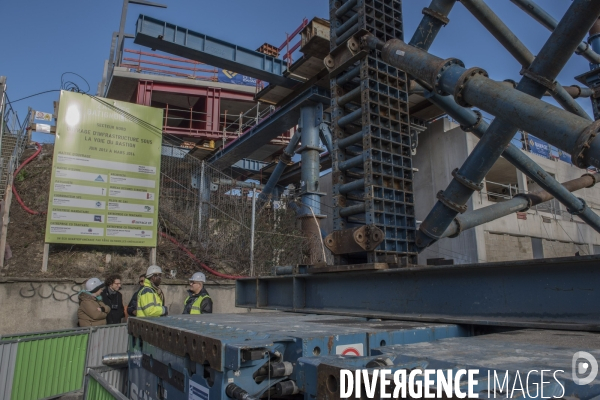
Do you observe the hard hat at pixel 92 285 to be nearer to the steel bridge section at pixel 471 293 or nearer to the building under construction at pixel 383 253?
the building under construction at pixel 383 253

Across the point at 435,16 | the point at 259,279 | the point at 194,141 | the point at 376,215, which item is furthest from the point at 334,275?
the point at 194,141

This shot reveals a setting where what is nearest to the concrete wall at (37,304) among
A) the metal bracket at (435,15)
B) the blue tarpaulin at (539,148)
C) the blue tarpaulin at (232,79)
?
the metal bracket at (435,15)

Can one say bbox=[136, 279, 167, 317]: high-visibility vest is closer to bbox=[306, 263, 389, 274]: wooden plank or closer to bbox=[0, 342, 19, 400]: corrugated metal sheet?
bbox=[0, 342, 19, 400]: corrugated metal sheet

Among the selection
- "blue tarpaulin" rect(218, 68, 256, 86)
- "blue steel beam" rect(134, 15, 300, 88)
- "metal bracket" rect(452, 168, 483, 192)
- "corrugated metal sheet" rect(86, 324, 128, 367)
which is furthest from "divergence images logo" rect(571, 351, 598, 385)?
→ "blue tarpaulin" rect(218, 68, 256, 86)

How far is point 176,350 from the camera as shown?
3.12 m

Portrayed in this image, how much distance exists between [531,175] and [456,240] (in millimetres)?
9659

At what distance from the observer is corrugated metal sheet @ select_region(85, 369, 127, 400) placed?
9.86 ft

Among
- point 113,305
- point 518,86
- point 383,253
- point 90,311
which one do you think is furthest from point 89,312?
point 518,86

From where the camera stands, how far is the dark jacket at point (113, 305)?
24.9 ft

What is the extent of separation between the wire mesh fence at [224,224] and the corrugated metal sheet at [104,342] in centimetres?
429

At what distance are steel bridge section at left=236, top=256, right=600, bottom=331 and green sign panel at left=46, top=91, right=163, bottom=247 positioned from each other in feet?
17.5

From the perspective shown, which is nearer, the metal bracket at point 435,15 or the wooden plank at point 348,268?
the wooden plank at point 348,268

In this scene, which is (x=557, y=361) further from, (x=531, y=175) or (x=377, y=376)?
(x=531, y=175)

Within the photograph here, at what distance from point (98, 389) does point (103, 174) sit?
23.5ft
